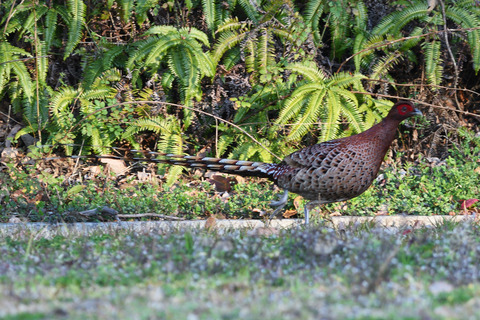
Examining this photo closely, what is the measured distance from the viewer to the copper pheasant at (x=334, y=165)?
6348 millimetres

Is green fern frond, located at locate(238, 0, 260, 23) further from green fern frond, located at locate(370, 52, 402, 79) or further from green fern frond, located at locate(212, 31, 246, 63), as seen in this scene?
green fern frond, located at locate(370, 52, 402, 79)

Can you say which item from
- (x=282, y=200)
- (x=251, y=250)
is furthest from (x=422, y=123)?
(x=251, y=250)

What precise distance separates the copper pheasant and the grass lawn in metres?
1.72

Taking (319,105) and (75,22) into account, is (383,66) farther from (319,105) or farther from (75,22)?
(75,22)

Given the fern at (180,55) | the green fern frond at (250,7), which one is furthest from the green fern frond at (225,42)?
the green fern frond at (250,7)

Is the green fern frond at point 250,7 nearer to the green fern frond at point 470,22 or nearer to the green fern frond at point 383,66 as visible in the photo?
the green fern frond at point 383,66

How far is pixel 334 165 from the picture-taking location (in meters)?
6.36

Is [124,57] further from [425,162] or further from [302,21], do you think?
[425,162]

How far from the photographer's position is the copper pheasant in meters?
6.35

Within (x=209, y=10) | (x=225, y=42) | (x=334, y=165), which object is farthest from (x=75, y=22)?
(x=334, y=165)

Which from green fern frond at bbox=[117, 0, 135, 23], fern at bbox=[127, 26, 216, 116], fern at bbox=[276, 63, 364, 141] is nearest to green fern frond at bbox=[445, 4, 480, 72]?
fern at bbox=[276, 63, 364, 141]

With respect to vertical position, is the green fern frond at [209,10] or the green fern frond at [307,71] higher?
the green fern frond at [209,10]

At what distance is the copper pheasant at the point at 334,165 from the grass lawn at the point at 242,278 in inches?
67.9

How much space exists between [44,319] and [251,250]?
5.85ft
